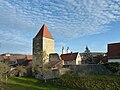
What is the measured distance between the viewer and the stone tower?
7480cm

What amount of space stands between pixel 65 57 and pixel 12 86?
3340 centimetres

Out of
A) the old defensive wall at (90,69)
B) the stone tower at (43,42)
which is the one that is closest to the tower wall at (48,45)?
the stone tower at (43,42)

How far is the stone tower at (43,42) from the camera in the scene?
74.8 meters

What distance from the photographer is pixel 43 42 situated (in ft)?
247

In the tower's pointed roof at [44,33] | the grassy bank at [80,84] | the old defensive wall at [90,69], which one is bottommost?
the grassy bank at [80,84]

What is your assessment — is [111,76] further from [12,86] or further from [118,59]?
[12,86]

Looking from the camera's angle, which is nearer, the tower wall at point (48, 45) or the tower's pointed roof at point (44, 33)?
the tower wall at point (48, 45)

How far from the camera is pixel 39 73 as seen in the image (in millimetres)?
58875

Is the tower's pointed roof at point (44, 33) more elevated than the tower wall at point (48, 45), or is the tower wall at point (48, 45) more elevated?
the tower's pointed roof at point (44, 33)

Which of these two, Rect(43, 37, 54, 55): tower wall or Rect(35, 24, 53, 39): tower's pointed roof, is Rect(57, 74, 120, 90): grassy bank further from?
Rect(35, 24, 53, 39): tower's pointed roof

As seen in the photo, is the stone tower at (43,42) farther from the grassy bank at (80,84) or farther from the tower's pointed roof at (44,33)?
the grassy bank at (80,84)

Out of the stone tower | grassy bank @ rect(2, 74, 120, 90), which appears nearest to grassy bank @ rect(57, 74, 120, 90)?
grassy bank @ rect(2, 74, 120, 90)

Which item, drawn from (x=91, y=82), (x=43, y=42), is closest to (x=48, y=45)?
(x=43, y=42)

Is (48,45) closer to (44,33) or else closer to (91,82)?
(44,33)
